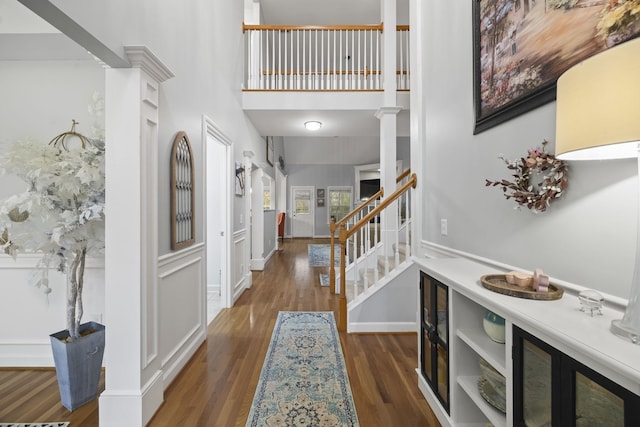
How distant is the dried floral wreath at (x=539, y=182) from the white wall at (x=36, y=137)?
9.05 feet

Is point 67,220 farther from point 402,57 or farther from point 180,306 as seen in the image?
point 402,57

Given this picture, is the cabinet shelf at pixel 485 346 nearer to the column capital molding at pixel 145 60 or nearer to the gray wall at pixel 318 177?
the column capital molding at pixel 145 60

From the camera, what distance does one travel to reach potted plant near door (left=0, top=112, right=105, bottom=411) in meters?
1.68

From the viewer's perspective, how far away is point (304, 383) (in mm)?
2076

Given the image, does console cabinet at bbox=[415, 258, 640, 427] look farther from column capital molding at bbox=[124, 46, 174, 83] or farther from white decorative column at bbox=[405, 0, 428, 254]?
column capital molding at bbox=[124, 46, 174, 83]

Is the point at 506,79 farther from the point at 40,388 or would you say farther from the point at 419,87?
the point at 40,388

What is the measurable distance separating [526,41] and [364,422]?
216cm

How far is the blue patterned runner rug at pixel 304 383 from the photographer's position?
175 centimetres

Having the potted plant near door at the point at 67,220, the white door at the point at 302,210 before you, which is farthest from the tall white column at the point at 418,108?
the white door at the point at 302,210

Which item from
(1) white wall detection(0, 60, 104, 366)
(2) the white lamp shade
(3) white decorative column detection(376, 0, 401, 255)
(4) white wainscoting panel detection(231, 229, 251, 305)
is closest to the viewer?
(2) the white lamp shade

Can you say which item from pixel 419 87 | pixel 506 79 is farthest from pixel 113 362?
pixel 419 87

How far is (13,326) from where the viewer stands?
7.40ft

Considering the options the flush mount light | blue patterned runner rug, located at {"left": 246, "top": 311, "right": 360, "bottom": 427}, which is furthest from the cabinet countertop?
the flush mount light

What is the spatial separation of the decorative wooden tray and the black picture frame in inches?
29.8
